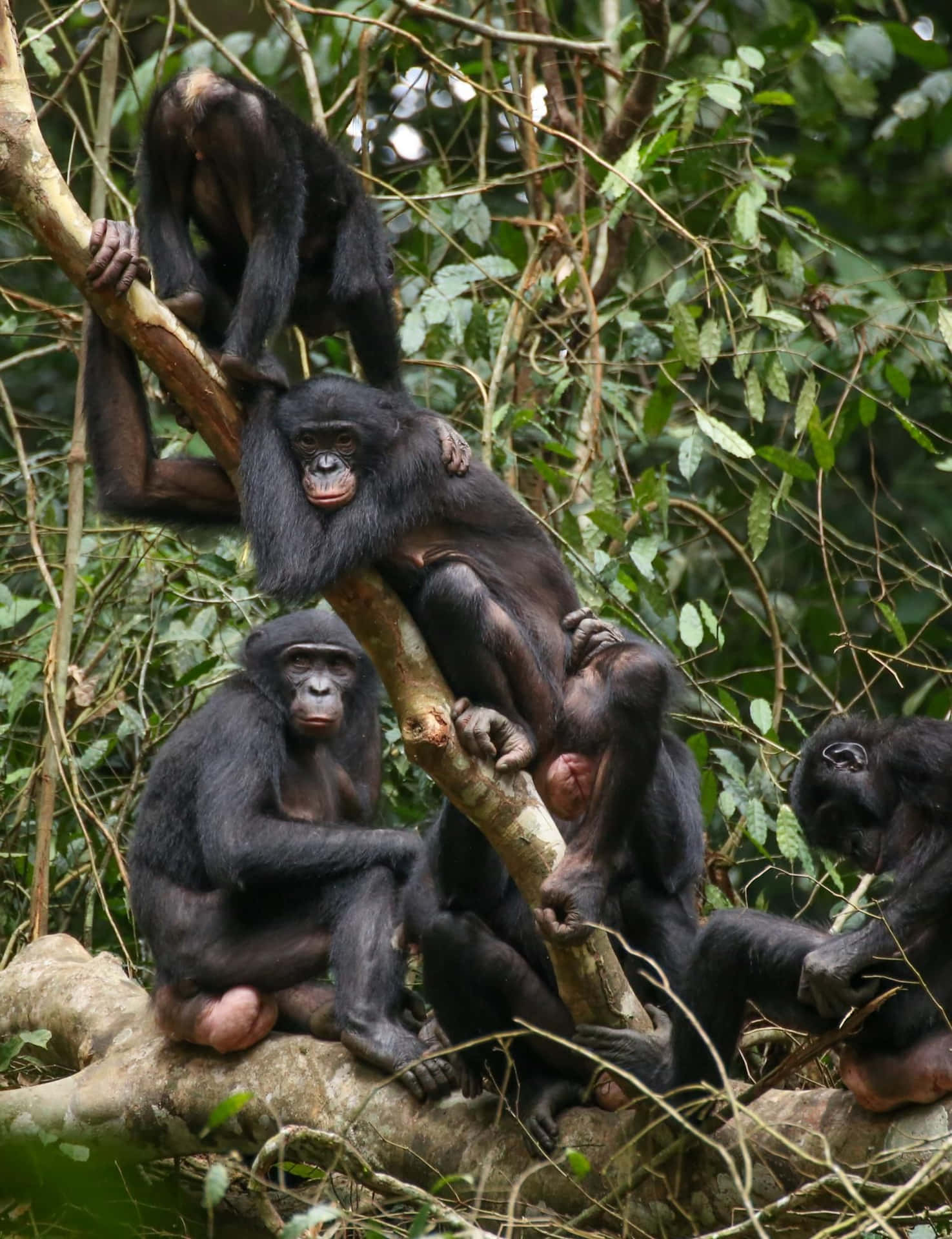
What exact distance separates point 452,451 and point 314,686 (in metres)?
1.43

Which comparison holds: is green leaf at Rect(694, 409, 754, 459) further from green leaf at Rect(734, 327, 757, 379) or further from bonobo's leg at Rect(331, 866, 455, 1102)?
bonobo's leg at Rect(331, 866, 455, 1102)

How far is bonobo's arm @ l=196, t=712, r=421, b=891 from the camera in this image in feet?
19.0

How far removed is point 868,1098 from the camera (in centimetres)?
398

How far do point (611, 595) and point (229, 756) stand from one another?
185cm

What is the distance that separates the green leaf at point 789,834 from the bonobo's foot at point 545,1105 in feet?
4.88

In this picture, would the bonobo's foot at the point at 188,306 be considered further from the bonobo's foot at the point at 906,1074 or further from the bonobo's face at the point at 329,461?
the bonobo's foot at the point at 906,1074

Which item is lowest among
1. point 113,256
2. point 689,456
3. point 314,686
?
point 314,686

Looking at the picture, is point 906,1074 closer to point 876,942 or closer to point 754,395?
point 876,942

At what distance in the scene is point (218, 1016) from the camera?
→ 5.45 m

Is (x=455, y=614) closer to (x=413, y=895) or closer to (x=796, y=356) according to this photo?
(x=413, y=895)

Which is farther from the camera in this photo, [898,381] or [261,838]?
[898,381]

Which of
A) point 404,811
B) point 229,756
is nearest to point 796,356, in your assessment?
point 404,811

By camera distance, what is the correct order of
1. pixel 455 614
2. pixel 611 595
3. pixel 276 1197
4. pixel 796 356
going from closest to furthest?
pixel 455 614, pixel 276 1197, pixel 611 595, pixel 796 356

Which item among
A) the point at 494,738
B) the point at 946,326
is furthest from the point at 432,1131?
the point at 946,326
